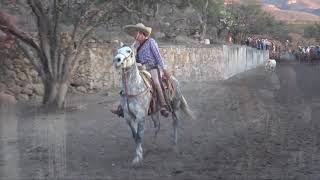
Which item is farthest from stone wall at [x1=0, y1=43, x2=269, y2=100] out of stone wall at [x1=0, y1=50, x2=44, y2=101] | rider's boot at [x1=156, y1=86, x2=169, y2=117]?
rider's boot at [x1=156, y1=86, x2=169, y2=117]

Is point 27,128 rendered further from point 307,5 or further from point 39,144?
point 307,5

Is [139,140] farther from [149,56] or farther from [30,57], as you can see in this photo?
[30,57]

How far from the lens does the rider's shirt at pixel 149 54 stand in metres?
9.76

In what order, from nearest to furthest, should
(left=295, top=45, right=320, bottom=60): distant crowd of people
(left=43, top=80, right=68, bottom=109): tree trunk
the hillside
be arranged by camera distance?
(left=43, top=80, right=68, bottom=109): tree trunk
(left=295, top=45, right=320, bottom=60): distant crowd of people
the hillside

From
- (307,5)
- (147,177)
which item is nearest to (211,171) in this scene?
(147,177)

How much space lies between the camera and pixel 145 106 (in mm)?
9125

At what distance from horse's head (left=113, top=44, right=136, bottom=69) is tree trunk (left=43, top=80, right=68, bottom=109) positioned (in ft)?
23.5

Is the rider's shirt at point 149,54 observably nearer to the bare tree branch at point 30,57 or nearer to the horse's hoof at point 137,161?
the horse's hoof at point 137,161

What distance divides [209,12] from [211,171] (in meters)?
37.8

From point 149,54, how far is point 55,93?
641 cm

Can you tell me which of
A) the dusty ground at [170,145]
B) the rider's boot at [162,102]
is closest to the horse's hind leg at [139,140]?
the dusty ground at [170,145]

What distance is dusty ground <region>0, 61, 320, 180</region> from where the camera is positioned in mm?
8500

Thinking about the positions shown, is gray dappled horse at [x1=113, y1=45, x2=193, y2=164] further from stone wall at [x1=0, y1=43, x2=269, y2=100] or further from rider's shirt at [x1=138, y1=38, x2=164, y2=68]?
stone wall at [x1=0, y1=43, x2=269, y2=100]

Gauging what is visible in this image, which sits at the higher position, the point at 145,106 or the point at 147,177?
the point at 145,106
